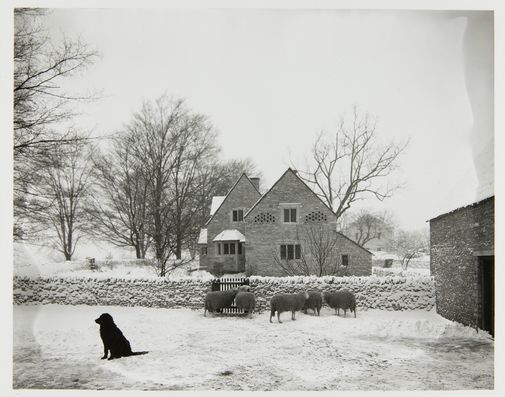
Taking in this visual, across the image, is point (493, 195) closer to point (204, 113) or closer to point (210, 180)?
point (204, 113)

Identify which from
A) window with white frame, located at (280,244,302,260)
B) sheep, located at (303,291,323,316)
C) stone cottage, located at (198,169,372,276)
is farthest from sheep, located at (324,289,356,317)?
window with white frame, located at (280,244,302,260)

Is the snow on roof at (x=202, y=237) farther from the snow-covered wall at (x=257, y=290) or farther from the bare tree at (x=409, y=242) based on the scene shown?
the bare tree at (x=409, y=242)

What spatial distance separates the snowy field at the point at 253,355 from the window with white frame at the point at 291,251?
9507 mm

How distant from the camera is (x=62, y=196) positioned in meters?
13.2

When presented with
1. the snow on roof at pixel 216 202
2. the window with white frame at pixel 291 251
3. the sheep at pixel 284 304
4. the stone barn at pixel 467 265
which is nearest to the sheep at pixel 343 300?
the sheep at pixel 284 304

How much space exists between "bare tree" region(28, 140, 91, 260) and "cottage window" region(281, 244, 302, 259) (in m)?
10.3

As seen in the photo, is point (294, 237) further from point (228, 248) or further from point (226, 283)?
point (226, 283)

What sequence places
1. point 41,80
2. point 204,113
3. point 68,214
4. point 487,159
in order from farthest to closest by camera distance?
point 68,214 → point 204,113 → point 41,80 → point 487,159

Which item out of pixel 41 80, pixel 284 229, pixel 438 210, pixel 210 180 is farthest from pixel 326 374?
pixel 210 180

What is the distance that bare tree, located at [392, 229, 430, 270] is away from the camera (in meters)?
46.2

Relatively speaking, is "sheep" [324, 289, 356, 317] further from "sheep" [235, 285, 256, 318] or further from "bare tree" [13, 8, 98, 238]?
"bare tree" [13, 8, 98, 238]

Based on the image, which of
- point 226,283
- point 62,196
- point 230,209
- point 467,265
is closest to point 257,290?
point 226,283

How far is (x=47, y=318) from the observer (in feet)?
33.7
